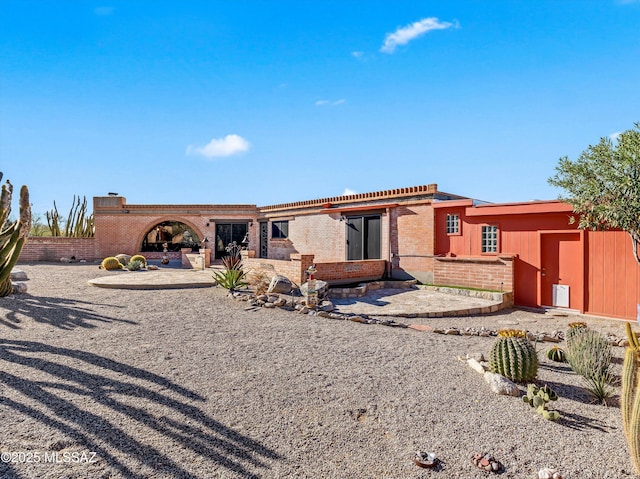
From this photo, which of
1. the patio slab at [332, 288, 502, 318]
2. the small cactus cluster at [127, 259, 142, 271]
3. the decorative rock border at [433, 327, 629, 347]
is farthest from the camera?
the small cactus cluster at [127, 259, 142, 271]

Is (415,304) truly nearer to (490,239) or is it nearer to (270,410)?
(490,239)

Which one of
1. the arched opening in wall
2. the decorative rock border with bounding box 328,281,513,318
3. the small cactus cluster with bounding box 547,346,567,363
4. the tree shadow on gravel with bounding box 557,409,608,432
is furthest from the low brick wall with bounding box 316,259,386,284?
the arched opening in wall

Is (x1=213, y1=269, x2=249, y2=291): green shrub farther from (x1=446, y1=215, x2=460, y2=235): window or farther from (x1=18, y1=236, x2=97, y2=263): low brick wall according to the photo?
(x1=18, y1=236, x2=97, y2=263): low brick wall

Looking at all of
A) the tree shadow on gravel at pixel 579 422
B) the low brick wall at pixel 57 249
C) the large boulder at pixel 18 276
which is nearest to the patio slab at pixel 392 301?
the large boulder at pixel 18 276

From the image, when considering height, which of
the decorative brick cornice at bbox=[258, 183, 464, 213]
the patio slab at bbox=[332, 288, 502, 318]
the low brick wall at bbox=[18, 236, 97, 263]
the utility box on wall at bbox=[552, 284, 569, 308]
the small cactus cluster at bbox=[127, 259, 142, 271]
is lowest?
the patio slab at bbox=[332, 288, 502, 318]

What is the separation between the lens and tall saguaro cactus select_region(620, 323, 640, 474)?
2947 millimetres

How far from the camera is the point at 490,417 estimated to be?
3.85m

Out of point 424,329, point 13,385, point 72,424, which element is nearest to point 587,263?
point 424,329

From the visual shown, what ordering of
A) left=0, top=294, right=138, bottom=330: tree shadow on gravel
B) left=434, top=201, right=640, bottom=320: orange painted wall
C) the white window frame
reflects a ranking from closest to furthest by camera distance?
left=0, top=294, right=138, bottom=330: tree shadow on gravel, left=434, top=201, right=640, bottom=320: orange painted wall, the white window frame

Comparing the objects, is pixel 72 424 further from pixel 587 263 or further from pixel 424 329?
pixel 587 263

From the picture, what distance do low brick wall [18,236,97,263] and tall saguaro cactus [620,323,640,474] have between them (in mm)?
23477

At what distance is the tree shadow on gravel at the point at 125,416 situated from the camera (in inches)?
119

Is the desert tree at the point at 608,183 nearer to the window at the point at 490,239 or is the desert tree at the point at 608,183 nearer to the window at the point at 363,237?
the window at the point at 490,239

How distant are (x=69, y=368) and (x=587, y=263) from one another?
10.9 meters
